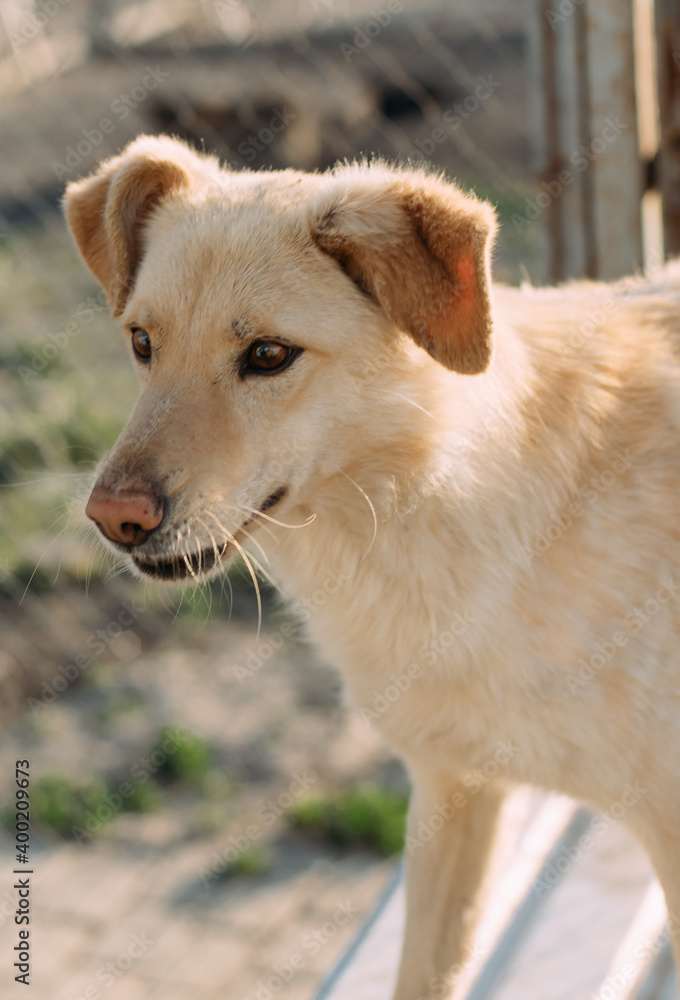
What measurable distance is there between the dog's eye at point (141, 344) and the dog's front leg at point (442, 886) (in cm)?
116

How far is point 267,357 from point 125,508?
0.37 metres

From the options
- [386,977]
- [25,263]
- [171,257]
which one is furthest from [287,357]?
[25,263]

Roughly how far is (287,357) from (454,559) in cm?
49

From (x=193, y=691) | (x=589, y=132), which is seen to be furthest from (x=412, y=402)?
(x=193, y=691)

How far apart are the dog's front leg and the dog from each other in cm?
31

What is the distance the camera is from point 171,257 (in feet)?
6.10

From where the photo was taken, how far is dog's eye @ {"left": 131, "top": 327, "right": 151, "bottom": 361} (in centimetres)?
190

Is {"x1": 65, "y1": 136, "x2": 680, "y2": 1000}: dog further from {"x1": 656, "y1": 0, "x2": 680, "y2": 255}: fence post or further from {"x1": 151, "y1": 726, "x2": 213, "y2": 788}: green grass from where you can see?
{"x1": 151, "y1": 726, "x2": 213, "y2": 788}: green grass

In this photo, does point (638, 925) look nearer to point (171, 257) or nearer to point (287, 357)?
point (287, 357)

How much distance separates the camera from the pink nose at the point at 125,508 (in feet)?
5.34

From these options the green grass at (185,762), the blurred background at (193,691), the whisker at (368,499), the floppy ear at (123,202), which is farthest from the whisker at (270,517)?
the green grass at (185,762)

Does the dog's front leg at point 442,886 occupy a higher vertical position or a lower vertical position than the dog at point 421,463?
lower

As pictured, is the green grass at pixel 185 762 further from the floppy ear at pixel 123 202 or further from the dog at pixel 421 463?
the floppy ear at pixel 123 202

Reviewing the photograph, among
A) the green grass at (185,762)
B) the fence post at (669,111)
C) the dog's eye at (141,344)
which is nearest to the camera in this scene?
the dog's eye at (141,344)
